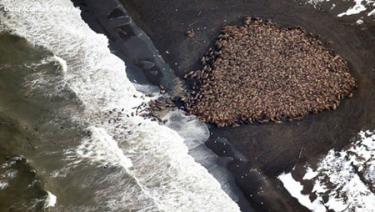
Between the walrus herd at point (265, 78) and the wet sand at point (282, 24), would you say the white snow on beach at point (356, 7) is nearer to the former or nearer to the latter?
the wet sand at point (282, 24)

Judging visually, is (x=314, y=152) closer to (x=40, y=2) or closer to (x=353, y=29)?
(x=353, y=29)

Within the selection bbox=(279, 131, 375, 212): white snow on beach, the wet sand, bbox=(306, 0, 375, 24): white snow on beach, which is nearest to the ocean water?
the wet sand

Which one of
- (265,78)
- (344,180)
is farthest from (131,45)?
(344,180)

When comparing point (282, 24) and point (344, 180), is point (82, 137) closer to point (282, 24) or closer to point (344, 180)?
point (344, 180)

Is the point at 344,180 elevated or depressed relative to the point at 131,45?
depressed

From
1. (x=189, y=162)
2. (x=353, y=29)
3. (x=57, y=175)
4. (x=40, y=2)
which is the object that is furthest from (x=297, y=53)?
(x=40, y=2)
